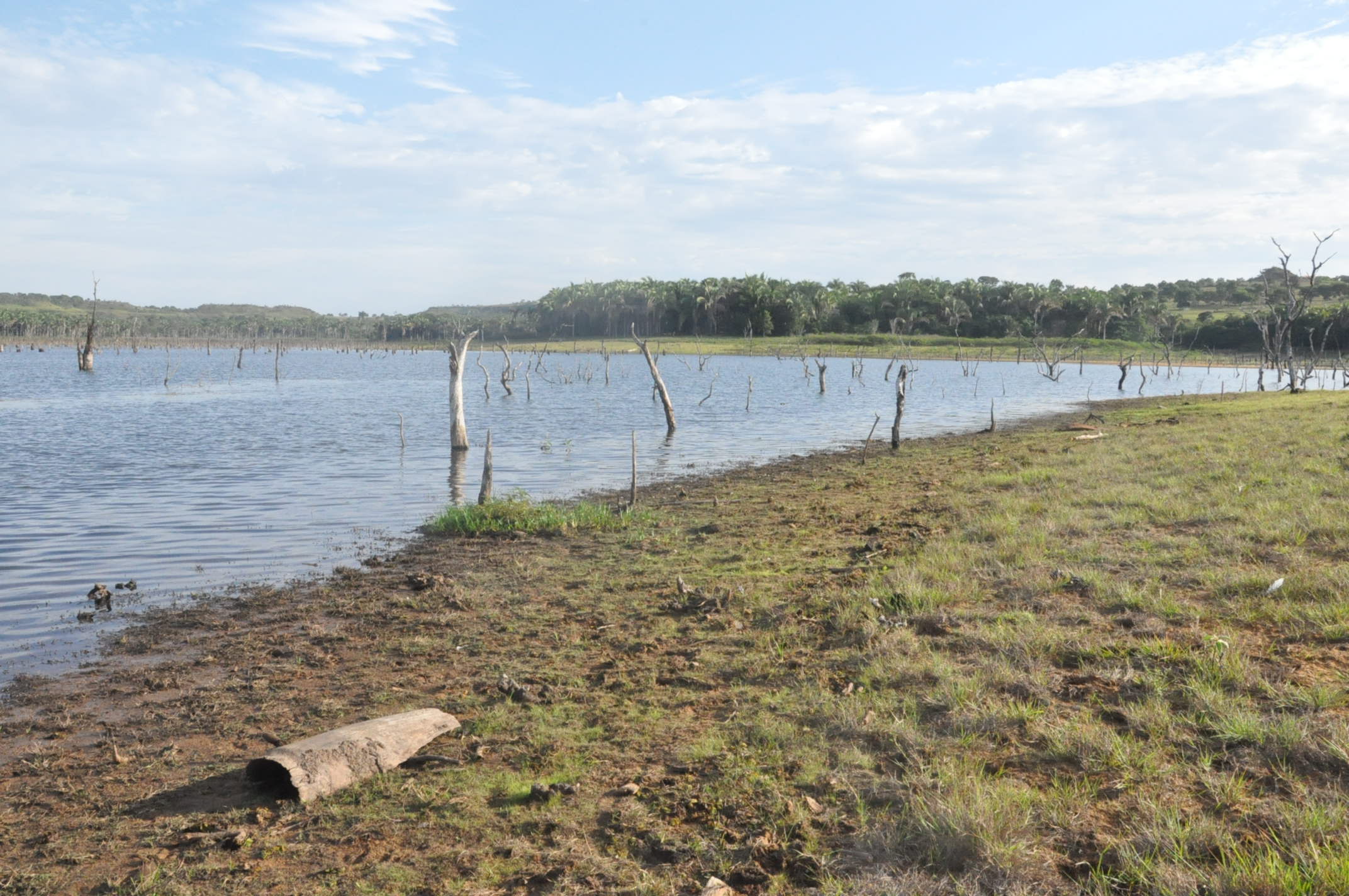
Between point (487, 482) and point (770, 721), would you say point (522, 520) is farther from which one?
point (770, 721)

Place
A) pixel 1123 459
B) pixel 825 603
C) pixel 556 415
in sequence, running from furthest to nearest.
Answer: pixel 556 415 → pixel 1123 459 → pixel 825 603

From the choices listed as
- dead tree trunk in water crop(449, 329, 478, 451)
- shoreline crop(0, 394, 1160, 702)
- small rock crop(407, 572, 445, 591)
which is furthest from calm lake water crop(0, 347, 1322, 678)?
small rock crop(407, 572, 445, 591)

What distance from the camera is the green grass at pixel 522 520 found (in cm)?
1602

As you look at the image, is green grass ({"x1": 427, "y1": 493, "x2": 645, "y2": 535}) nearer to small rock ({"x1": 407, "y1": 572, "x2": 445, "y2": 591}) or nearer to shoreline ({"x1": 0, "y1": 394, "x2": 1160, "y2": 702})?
shoreline ({"x1": 0, "y1": 394, "x2": 1160, "y2": 702})

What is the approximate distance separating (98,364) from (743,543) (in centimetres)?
10919

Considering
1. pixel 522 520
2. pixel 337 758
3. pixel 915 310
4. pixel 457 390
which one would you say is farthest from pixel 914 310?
pixel 337 758

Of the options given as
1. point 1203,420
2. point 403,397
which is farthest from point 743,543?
point 403,397

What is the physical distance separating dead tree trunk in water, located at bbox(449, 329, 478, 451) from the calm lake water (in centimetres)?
88

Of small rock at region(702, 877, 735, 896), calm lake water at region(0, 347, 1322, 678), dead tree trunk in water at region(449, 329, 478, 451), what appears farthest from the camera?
dead tree trunk in water at region(449, 329, 478, 451)

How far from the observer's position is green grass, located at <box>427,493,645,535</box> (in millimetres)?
16016

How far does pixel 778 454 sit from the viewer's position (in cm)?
2894

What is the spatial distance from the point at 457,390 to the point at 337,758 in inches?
826

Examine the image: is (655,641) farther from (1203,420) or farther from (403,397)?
(403,397)

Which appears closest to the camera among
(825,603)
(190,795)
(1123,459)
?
(190,795)
